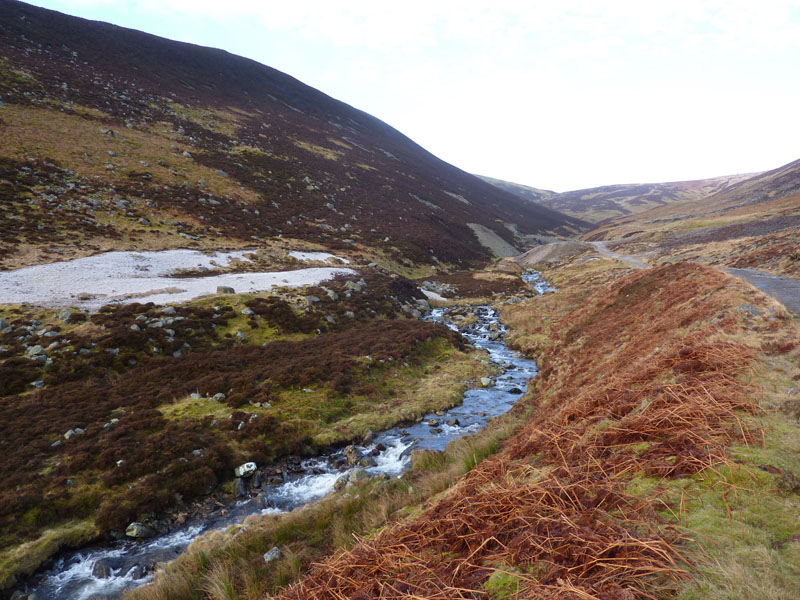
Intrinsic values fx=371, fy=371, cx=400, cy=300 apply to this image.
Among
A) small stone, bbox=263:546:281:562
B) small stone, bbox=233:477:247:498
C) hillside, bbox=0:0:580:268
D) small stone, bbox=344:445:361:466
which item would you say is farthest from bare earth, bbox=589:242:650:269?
small stone, bbox=263:546:281:562

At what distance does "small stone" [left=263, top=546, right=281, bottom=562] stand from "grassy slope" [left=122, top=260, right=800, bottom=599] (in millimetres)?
225

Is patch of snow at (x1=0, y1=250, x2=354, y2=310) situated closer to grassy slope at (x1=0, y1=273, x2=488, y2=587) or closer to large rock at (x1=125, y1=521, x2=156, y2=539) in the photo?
grassy slope at (x1=0, y1=273, x2=488, y2=587)

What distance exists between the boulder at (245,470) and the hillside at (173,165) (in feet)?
73.5

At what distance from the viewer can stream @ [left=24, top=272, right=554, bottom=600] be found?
7.63m

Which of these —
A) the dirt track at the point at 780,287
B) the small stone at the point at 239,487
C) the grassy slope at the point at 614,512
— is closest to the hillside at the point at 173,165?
the small stone at the point at 239,487

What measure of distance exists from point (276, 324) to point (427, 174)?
84.4m

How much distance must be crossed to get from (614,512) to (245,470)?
409 inches

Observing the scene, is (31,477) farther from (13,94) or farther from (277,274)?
(13,94)

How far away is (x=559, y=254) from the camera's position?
62812mm

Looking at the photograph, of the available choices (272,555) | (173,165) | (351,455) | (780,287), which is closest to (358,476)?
(351,455)

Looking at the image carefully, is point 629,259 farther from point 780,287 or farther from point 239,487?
point 239,487

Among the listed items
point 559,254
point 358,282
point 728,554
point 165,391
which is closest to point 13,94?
point 358,282

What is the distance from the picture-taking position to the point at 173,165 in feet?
146

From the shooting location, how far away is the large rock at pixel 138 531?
8.88 meters
